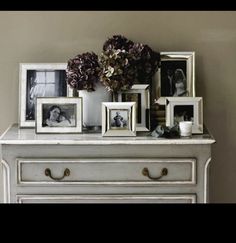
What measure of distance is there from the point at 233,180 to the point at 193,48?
66cm

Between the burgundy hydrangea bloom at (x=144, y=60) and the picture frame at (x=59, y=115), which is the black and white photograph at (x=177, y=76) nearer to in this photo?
the burgundy hydrangea bloom at (x=144, y=60)

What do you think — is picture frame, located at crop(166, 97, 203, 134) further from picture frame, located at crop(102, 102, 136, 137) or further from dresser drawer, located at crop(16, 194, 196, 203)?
dresser drawer, located at crop(16, 194, 196, 203)

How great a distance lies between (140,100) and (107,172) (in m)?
0.37

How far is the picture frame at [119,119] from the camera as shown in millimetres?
3092

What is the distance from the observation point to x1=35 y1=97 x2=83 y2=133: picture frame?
10.4 feet

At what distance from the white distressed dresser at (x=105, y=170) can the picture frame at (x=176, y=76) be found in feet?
1.14

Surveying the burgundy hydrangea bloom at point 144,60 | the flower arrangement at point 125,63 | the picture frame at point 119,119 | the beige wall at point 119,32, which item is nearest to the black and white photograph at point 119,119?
the picture frame at point 119,119

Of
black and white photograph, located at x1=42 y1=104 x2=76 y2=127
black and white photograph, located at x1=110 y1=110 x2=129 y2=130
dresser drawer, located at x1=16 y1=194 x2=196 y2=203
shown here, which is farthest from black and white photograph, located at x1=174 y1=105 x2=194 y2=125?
black and white photograph, located at x1=42 y1=104 x2=76 y2=127

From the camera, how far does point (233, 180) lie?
347cm

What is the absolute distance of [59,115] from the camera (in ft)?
10.4
